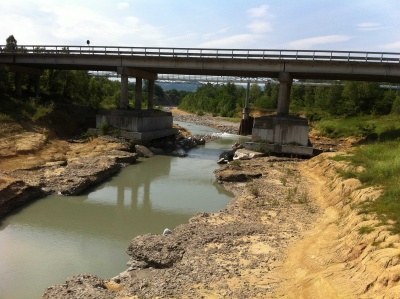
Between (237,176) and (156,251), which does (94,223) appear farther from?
(237,176)

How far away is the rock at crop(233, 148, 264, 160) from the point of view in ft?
117

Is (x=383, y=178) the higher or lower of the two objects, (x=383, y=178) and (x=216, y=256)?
the higher

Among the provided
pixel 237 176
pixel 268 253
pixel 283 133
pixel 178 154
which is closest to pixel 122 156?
pixel 178 154

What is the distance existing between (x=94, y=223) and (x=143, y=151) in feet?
66.3

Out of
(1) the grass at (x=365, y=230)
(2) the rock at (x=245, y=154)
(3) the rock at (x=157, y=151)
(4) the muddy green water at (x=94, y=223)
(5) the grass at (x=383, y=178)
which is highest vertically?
(5) the grass at (x=383, y=178)

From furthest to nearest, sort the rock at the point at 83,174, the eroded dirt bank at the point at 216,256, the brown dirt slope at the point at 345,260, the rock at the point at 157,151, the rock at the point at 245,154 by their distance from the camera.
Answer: the rock at the point at 157,151, the rock at the point at 245,154, the rock at the point at 83,174, the eroded dirt bank at the point at 216,256, the brown dirt slope at the point at 345,260

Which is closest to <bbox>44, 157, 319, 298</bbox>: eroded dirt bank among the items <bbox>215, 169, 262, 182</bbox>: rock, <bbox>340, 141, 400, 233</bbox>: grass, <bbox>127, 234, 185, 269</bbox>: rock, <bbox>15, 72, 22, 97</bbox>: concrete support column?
<bbox>127, 234, 185, 269</bbox>: rock

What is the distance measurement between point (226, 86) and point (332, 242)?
11744 centimetres

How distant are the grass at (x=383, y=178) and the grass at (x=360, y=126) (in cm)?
1976

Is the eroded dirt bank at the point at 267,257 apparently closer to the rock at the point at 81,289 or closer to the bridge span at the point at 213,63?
the rock at the point at 81,289

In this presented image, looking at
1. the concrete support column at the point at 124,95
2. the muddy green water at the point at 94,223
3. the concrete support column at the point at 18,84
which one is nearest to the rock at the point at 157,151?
the concrete support column at the point at 124,95

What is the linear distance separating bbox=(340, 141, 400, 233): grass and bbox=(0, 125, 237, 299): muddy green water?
8349mm

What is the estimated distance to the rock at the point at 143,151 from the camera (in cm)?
3872

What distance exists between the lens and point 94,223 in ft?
62.6
